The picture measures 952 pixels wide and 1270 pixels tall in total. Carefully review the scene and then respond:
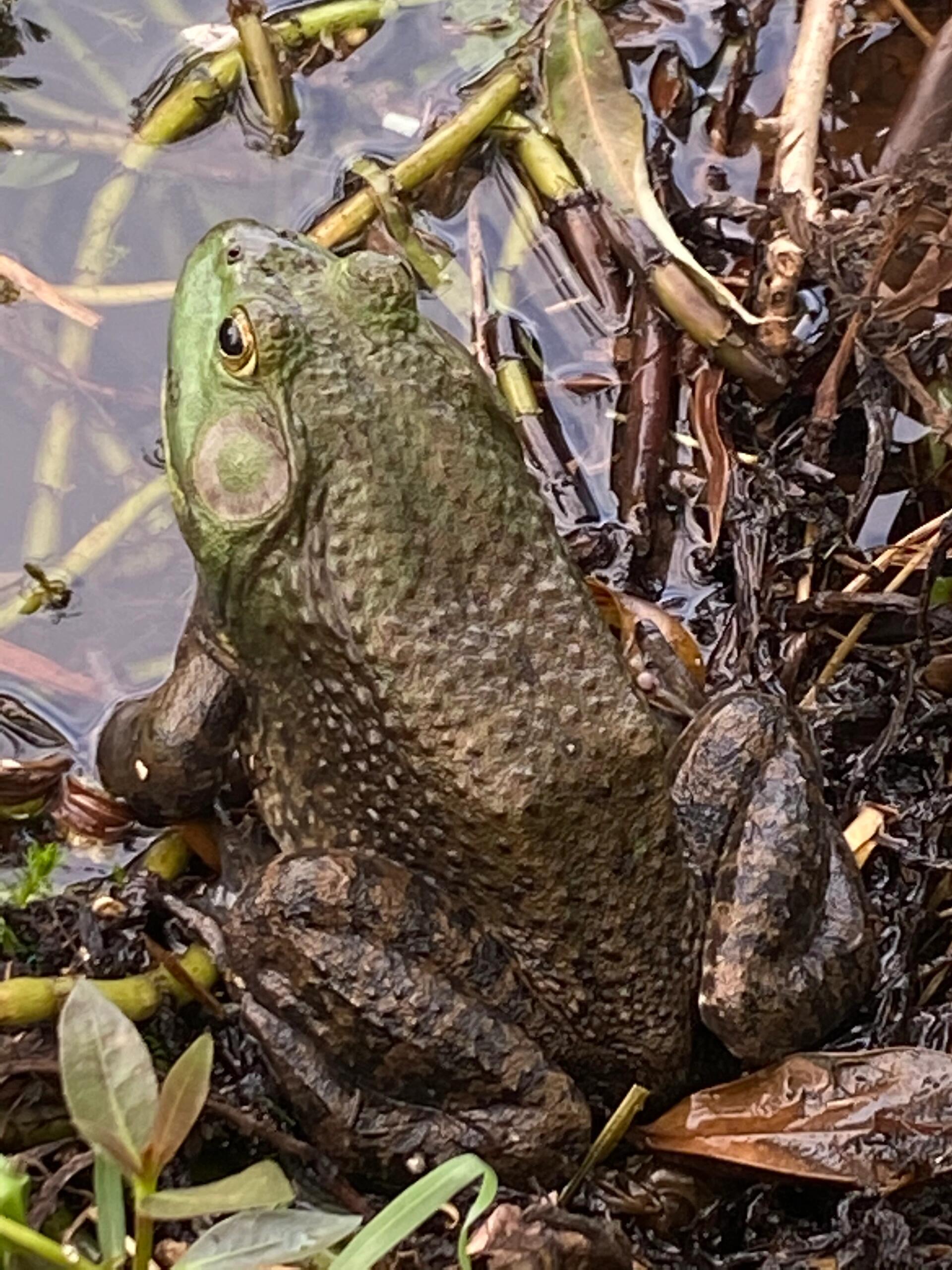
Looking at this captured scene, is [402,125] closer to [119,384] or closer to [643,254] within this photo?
[643,254]

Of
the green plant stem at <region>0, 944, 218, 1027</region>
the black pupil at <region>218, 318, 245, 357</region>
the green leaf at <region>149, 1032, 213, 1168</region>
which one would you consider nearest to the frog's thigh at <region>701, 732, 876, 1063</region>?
the green plant stem at <region>0, 944, 218, 1027</region>

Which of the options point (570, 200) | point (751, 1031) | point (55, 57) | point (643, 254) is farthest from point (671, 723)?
point (55, 57)

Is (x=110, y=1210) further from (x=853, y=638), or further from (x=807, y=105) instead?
(x=807, y=105)

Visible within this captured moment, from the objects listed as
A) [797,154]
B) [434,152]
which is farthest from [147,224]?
[797,154]

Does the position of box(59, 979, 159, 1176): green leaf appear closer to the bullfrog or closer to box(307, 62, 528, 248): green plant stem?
the bullfrog

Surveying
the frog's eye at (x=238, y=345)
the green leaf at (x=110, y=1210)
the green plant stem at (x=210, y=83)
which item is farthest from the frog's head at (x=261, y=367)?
the green leaf at (x=110, y=1210)

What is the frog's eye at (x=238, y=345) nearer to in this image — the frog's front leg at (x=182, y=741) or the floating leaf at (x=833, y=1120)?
the frog's front leg at (x=182, y=741)
